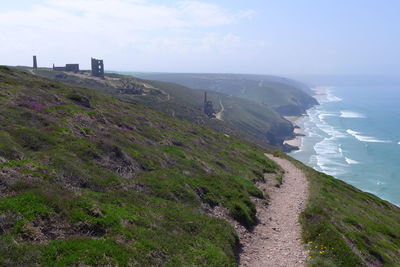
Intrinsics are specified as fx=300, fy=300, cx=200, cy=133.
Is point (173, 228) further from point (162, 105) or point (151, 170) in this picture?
point (162, 105)

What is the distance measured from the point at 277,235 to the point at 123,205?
986cm

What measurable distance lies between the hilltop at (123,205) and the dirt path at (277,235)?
0.59 m

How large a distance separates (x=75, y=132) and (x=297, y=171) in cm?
2984

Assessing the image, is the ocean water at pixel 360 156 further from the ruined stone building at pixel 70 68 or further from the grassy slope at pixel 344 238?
the ruined stone building at pixel 70 68

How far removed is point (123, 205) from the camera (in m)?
15.5

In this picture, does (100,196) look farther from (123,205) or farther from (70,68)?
(70,68)

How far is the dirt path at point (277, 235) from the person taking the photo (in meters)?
15.6

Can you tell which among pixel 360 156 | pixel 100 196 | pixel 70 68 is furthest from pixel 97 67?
pixel 100 196

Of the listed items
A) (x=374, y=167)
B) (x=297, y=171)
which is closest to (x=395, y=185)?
(x=374, y=167)

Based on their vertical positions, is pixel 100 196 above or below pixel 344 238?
above

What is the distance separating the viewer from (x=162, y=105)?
115 meters

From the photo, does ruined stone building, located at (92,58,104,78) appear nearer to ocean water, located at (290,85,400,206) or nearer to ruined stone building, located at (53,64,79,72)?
ruined stone building, located at (53,64,79,72)

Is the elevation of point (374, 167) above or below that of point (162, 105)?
below

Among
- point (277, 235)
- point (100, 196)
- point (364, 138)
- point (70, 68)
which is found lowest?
point (364, 138)
